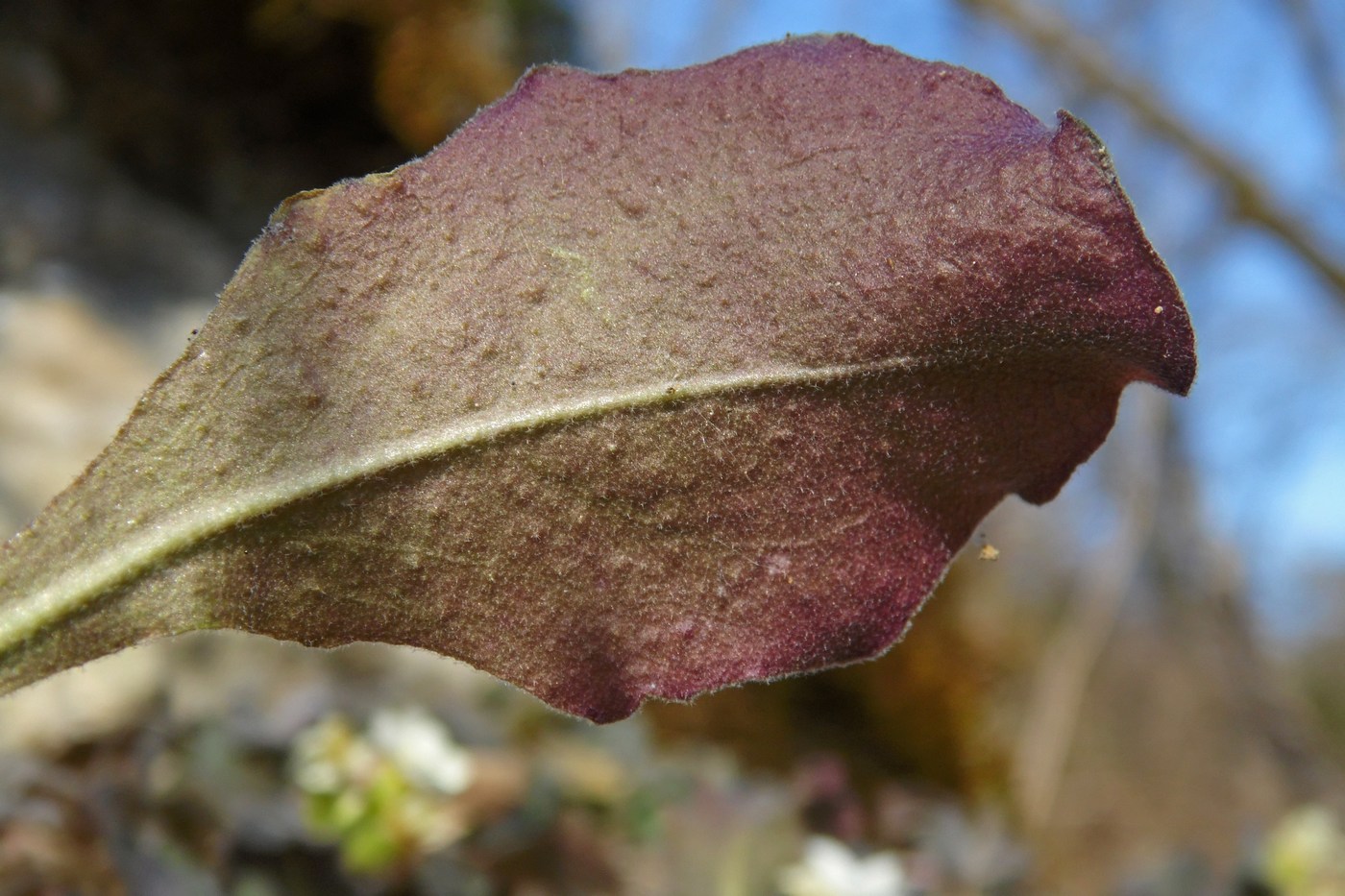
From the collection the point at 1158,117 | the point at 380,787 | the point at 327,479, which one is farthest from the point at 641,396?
the point at 1158,117

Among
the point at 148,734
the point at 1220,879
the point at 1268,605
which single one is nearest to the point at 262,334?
the point at 148,734

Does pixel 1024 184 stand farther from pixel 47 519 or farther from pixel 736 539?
pixel 47 519

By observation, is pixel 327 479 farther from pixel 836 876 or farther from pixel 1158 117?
pixel 1158 117

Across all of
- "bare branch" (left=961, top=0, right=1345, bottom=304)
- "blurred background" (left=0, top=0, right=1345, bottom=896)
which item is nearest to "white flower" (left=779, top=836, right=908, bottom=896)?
"blurred background" (left=0, top=0, right=1345, bottom=896)

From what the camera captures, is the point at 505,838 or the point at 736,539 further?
the point at 505,838

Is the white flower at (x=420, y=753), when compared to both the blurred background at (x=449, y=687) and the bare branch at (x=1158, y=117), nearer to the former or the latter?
the blurred background at (x=449, y=687)

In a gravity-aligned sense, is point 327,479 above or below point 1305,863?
below

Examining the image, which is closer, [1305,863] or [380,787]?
[380,787]
